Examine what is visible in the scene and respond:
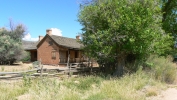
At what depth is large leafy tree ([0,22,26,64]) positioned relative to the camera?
28.4 m

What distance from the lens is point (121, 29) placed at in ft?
43.0

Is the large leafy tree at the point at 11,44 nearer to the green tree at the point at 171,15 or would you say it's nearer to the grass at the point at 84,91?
the grass at the point at 84,91

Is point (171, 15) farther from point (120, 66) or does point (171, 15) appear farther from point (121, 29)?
point (121, 29)

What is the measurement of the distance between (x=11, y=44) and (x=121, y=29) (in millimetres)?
21298

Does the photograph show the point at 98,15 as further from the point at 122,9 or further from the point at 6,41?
the point at 6,41

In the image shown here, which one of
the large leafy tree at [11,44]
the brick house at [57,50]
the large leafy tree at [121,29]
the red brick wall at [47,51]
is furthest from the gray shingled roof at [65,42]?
the large leafy tree at [121,29]

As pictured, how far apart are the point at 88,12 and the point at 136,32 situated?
13.0 ft

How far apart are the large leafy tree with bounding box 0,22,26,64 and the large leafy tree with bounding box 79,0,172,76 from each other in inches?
710

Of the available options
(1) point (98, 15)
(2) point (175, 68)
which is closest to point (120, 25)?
(1) point (98, 15)

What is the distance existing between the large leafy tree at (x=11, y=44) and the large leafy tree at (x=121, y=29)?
59.2 ft

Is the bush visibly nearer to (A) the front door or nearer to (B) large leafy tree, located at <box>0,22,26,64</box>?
(A) the front door

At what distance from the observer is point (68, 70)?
16.6 meters

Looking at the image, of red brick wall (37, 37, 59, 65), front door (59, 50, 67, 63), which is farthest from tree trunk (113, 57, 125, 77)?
red brick wall (37, 37, 59, 65)

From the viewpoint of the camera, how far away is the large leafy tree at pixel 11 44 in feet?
93.1
